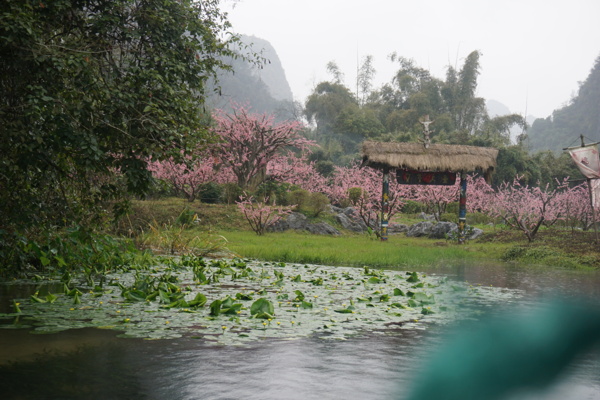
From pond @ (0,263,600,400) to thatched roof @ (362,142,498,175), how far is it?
46.4 feet

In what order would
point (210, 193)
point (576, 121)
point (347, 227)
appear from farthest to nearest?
point (576, 121)
point (210, 193)
point (347, 227)

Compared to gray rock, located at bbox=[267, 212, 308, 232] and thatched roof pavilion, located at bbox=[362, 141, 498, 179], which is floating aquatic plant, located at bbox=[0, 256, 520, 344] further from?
gray rock, located at bbox=[267, 212, 308, 232]

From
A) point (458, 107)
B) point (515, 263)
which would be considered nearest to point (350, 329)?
point (515, 263)

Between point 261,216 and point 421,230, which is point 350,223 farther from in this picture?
point 261,216

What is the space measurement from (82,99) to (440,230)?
18168 millimetres

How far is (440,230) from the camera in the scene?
867 inches

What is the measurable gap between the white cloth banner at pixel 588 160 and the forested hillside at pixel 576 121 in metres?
51.4

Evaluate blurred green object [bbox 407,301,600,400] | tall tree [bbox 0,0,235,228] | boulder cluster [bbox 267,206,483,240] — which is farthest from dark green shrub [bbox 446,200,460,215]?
tall tree [bbox 0,0,235,228]

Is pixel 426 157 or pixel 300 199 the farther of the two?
pixel 300 199

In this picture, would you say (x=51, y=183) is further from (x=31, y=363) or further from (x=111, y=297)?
(x=31, y=363)

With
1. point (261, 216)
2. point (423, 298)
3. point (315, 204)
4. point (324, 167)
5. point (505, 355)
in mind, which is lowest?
point (505, 355)

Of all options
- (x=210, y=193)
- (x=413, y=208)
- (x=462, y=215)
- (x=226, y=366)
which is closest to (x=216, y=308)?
(x=226, y=366)

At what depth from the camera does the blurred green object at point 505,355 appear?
4.06 meters

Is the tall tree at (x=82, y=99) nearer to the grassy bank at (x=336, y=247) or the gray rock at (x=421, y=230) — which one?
the grassy bank at (x=336, y=247)
